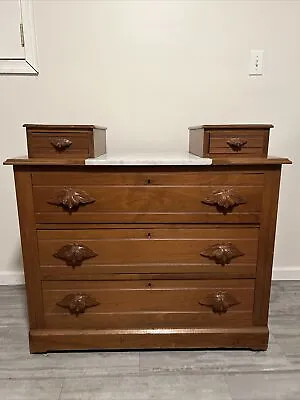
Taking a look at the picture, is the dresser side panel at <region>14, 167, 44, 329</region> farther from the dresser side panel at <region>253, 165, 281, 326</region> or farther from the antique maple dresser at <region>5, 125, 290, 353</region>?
the dresser side panel at <region>253, 165, 281, 326</region>

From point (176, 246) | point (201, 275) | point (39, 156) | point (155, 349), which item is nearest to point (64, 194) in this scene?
point (39, 156)

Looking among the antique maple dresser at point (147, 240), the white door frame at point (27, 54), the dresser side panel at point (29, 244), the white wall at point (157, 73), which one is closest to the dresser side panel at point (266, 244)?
the antique maple dresser at point (147, 240)

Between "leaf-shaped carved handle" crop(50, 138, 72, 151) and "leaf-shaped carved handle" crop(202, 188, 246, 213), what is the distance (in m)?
0.52

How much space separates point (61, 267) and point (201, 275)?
20.9 inches

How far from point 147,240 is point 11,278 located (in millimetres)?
1035

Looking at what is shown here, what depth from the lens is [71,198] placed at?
1129 millimetres

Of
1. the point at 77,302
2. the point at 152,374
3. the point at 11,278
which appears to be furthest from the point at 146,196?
the point at 11,278

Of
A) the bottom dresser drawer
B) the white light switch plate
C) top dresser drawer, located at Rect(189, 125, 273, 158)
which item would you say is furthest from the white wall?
the bottom dresser drawer

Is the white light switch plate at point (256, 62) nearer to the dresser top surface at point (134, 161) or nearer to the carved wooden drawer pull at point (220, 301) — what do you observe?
the dresser top surface at point (134, 161)

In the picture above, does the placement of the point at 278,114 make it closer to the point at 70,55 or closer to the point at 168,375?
the point at 70,55

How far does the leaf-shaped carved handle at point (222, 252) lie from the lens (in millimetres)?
1202

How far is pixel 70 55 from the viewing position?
1554 millimetres

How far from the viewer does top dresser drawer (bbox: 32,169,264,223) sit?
113 centimetres

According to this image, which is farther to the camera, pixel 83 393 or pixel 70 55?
pixel 70 55
